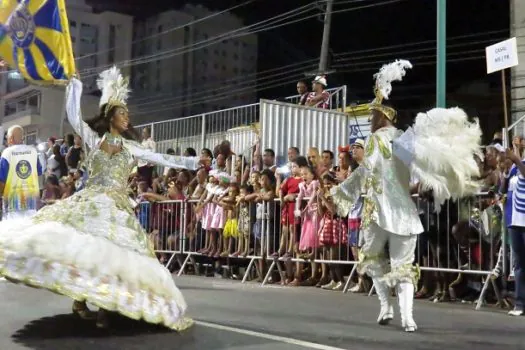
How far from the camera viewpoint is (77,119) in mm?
5961

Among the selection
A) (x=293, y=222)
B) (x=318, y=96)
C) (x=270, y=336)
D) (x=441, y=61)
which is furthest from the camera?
(x=318, y=96)

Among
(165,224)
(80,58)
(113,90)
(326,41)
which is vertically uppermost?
(80,58)

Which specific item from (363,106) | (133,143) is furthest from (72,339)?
(363,106)

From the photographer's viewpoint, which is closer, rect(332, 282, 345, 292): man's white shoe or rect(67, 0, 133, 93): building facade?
rect(332, 282, 345, 292): man's white shoe

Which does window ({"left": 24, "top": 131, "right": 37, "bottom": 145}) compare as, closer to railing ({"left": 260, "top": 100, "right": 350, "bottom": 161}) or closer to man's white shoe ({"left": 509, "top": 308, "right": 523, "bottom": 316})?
railing ({"left": 260, "top": 100, "right": 350, "bottom": 161})

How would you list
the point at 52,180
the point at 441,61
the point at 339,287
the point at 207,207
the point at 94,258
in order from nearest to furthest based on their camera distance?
the point at 94,258, the point at 441,61, the point at 339,287, the point at 207,207, the point at 52,180

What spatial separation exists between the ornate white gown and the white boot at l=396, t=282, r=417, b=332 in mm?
1905

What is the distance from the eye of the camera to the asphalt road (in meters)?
4.97

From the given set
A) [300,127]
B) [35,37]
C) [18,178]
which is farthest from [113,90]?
[300,127]

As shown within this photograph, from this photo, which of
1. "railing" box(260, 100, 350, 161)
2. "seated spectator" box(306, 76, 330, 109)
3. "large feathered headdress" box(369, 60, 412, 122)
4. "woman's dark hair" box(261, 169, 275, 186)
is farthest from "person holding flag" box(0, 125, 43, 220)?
"seated spectator" box(306, 76, 330, 109)

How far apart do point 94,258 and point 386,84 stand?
3.15 meters

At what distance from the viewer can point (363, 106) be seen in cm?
1423

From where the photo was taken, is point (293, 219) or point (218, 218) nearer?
point (293, 219)

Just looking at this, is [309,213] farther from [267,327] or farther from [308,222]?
[267,327]
